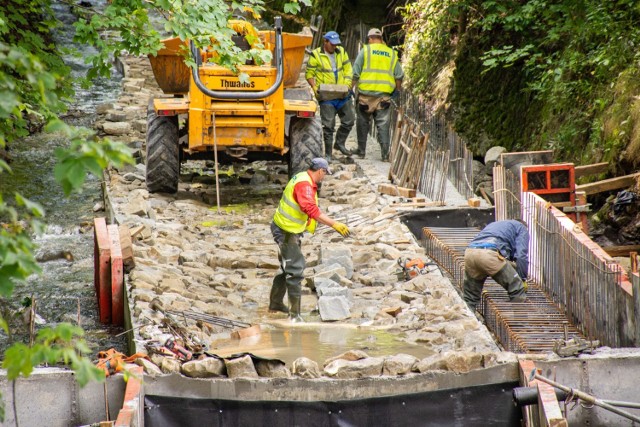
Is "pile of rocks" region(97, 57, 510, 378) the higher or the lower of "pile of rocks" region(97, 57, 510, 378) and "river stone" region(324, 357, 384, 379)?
the higher

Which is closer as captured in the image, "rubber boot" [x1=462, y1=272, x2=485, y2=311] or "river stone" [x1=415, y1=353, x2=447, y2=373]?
"river stone" [x1=415, y1=353, x2=447, y2=373]

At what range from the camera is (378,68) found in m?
16.0

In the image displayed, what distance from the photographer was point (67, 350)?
4.30 m

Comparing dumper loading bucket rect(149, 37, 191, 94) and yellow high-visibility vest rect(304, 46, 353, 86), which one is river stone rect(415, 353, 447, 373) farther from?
yellow high-visibility vest rect(304, 46, 353, 86)

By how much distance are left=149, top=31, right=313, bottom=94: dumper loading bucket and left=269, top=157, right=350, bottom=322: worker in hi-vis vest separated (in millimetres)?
4529

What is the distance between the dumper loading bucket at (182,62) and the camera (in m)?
14.2

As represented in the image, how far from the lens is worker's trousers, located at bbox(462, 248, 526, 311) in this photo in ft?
33.4

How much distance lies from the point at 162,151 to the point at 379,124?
12.7 ft

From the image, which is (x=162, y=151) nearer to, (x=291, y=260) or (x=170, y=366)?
(x=291, y=260)

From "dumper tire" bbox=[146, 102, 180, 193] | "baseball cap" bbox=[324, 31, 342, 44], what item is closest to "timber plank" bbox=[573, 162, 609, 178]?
"baseball cap" bbox=[324, 31, 342, 44]

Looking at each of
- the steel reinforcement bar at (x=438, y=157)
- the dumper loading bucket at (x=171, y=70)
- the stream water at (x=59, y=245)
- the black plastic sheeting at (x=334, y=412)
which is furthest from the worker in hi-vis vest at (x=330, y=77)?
the black plastic sheeting at (x=334, y=412)

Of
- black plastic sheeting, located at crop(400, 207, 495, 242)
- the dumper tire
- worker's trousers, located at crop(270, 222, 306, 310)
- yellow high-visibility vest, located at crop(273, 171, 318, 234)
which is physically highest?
the dumper tire

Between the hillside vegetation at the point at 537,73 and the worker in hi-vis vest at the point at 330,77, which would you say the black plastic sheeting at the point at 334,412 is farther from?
the worker in hi-vis vest at the point at 330,77

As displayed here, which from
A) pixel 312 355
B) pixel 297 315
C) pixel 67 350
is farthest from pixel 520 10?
pixel 67 350
